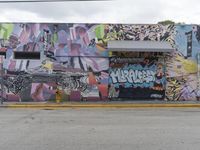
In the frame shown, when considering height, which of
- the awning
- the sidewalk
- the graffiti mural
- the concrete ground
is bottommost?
the concrete ground

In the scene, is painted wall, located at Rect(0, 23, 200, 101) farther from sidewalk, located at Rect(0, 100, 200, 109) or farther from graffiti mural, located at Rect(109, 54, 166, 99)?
sidewalk, located at Rect(0, 100, 200, 109)

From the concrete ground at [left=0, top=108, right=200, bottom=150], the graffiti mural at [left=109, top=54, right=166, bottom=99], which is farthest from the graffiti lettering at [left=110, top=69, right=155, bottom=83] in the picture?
the concrete ground at [left=0, top=108, right=200, bottom=150]

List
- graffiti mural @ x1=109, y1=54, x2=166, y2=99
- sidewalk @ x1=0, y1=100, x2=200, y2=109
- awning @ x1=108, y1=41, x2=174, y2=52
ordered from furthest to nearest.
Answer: graffiti mural @ x1=109, y1=54, x2=166, y2=99, awning @ x1=108, y1=41, x2=174, y2=52, sidewalk @ x1=0, y1=100, x2=200, y2=109

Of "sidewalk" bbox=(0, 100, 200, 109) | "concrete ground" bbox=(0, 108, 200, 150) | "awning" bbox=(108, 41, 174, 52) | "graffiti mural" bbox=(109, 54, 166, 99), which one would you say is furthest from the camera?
"graffiti mural" bbox=(109, 54, 166, 99)

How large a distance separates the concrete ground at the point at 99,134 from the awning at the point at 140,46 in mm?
9941

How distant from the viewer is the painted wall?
94.0 ft

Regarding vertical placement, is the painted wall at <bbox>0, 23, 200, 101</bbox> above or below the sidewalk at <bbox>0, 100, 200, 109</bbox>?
above

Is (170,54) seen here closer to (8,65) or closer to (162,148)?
(8,65)

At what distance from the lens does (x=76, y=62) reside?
94.1ft

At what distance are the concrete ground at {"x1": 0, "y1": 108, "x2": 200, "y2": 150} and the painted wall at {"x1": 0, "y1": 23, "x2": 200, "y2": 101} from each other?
1081cm

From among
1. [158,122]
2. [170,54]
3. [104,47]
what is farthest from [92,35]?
[158,122]

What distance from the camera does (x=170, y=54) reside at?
28.8 m

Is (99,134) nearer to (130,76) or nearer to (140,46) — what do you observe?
(140,46)

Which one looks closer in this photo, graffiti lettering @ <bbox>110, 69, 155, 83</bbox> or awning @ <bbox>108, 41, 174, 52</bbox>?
awning @ <bbox>108, 41, 174, 52</bbox>
